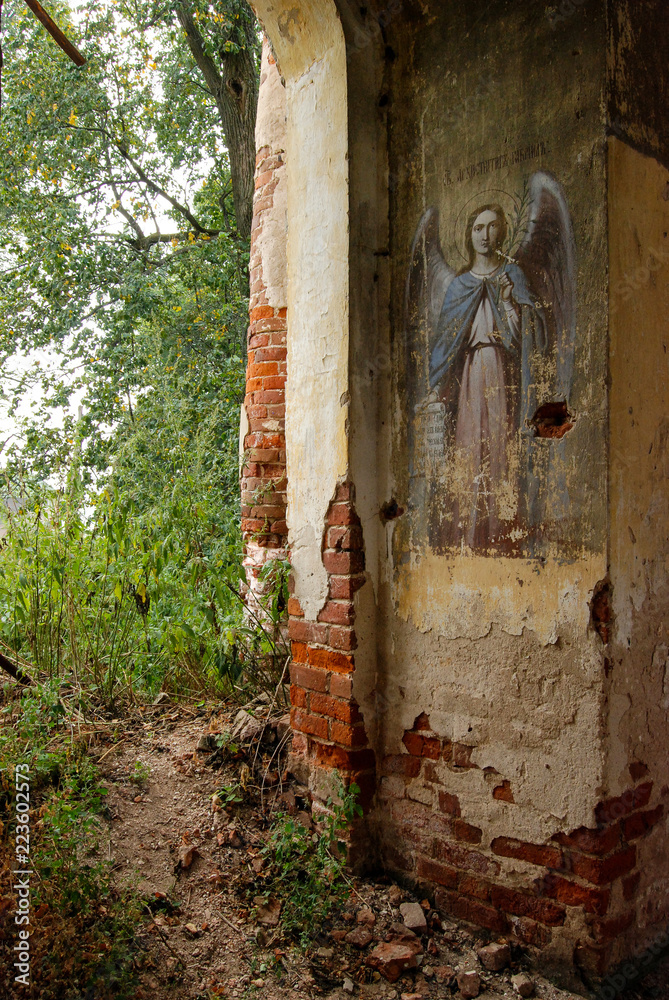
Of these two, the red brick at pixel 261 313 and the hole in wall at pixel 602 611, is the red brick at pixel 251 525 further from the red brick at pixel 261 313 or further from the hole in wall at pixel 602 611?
the hole in wall at pixel 602 611

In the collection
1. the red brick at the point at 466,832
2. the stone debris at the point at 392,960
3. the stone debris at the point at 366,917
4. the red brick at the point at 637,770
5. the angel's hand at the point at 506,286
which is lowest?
the stone debris at the point at 392,960

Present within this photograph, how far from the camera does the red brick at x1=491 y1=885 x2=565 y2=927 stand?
2.34 m

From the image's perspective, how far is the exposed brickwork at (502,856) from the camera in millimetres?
2266

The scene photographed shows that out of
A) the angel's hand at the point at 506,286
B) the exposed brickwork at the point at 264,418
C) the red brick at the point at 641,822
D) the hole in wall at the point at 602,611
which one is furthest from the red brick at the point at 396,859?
the angel's hand at the point at 506,286

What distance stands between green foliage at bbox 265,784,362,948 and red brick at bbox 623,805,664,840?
97 cm

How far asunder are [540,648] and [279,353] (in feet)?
6.71

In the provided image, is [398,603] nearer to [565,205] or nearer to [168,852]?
[168,852]

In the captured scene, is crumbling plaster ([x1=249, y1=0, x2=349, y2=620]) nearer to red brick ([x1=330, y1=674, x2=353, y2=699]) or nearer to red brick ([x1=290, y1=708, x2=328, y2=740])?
red brick ([x1=330, y1=674, x2=353, y2=699])

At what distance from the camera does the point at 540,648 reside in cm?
236

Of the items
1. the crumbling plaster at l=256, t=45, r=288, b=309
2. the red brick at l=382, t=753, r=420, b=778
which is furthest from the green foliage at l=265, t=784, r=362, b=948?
the crumbling plaster at l=256, t=45, r=288, b=309

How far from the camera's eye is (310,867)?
2.75 metres

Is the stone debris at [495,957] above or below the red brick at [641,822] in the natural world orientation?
below

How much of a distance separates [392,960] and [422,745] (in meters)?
0.70

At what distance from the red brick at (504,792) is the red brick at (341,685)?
0.65 meters
